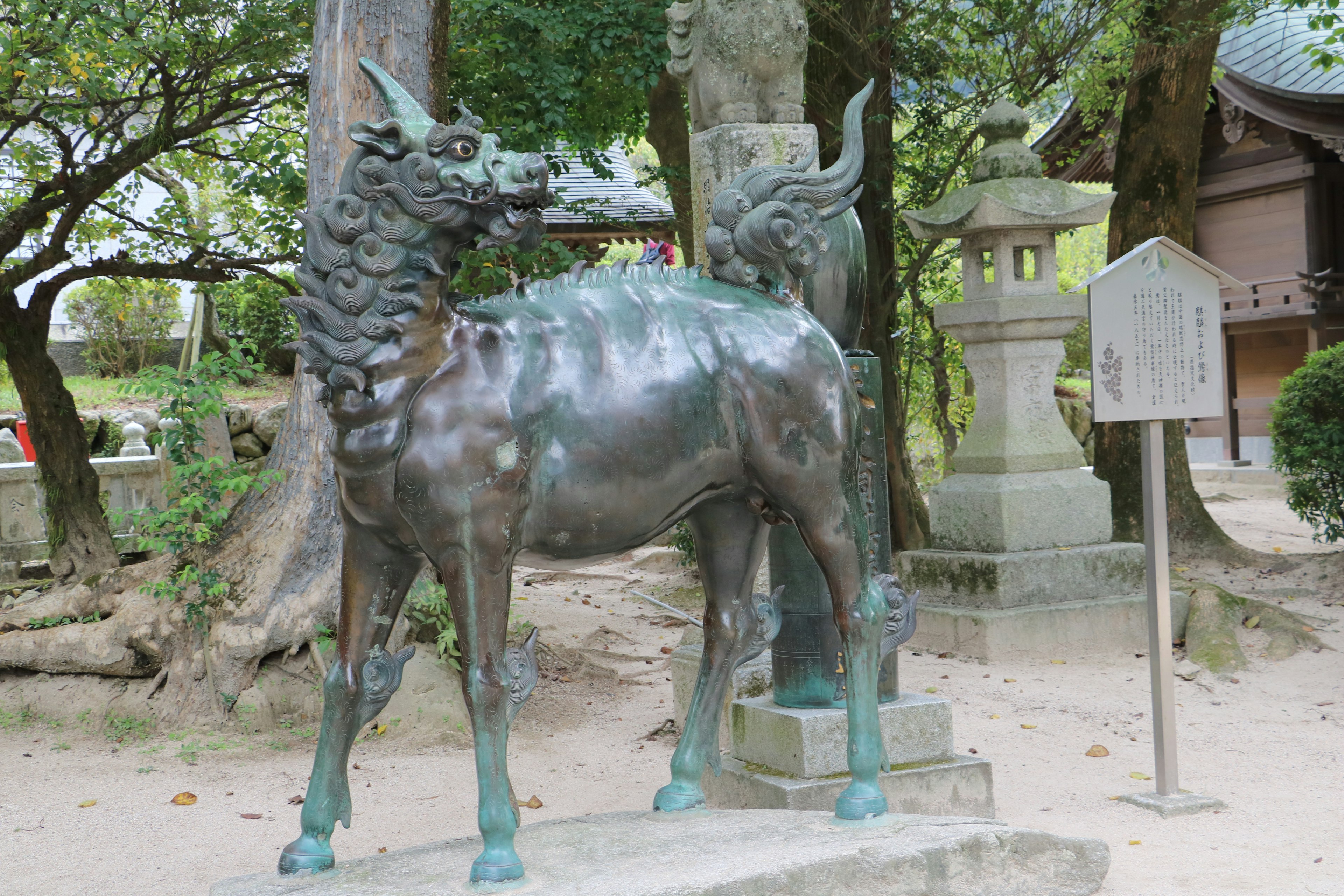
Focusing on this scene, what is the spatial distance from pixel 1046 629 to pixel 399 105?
19.3 feet

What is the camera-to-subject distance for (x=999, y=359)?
306 inches

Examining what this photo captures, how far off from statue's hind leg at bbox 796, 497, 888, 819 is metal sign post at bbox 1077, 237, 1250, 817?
6.60 feet

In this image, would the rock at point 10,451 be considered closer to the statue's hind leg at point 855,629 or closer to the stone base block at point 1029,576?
the stone base block at point 1029,576

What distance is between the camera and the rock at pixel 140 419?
11711 mm

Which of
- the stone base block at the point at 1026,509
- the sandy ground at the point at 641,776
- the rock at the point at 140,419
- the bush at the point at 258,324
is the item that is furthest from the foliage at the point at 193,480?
the bush at the point at 258,324

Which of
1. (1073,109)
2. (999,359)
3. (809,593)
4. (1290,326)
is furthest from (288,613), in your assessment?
(1290,326)

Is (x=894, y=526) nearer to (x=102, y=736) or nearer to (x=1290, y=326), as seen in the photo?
(x=102, y=736)

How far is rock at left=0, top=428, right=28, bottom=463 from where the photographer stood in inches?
392

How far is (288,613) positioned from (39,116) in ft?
14.0

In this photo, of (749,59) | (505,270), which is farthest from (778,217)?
(505,270)

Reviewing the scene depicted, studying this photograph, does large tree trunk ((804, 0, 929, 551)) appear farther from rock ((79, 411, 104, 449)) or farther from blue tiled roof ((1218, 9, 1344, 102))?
rock ((79, 411, 104, 449))

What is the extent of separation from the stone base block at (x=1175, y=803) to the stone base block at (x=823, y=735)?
3.12 feet

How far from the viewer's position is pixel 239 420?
444 inches

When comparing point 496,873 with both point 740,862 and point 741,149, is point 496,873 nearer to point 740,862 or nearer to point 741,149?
point 740,862
